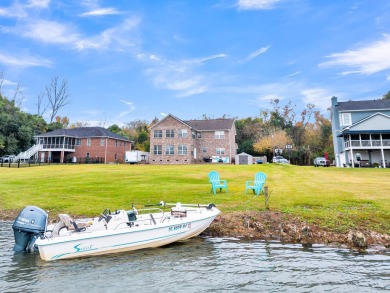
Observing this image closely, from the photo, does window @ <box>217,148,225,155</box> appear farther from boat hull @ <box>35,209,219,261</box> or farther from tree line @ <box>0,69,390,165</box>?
boat hull @ <box>35,209,219,261</box>

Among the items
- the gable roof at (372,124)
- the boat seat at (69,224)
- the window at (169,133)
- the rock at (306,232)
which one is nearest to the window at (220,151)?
the window at (169,133)

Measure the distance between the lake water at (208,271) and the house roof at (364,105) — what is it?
40.1m

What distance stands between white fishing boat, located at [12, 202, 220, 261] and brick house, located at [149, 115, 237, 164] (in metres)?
37.8

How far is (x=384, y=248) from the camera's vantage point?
324 inches

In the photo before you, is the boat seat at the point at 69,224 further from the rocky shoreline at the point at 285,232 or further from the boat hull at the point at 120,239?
the rocky shoreline at the point at 285,232

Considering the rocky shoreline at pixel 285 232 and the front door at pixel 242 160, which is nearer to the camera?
the rocky shoreline at pixel 285 232

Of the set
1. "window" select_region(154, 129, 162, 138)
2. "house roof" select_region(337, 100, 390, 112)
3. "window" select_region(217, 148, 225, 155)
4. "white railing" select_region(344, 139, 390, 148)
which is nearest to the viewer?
"white railing" select_region(344, 139, 390, 148)

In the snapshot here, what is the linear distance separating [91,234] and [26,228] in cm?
209

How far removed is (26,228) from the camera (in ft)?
26.7

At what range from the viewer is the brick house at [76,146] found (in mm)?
49062

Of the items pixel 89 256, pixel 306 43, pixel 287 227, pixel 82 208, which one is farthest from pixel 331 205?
pixel 306 43

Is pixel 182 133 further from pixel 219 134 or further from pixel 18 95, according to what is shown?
pixel 18 95

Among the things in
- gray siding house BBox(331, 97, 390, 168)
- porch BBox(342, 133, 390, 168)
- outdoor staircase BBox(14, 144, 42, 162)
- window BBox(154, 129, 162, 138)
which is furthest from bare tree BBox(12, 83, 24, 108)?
porch BBox(342, 133, 390, 168)

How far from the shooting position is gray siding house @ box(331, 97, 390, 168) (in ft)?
122
